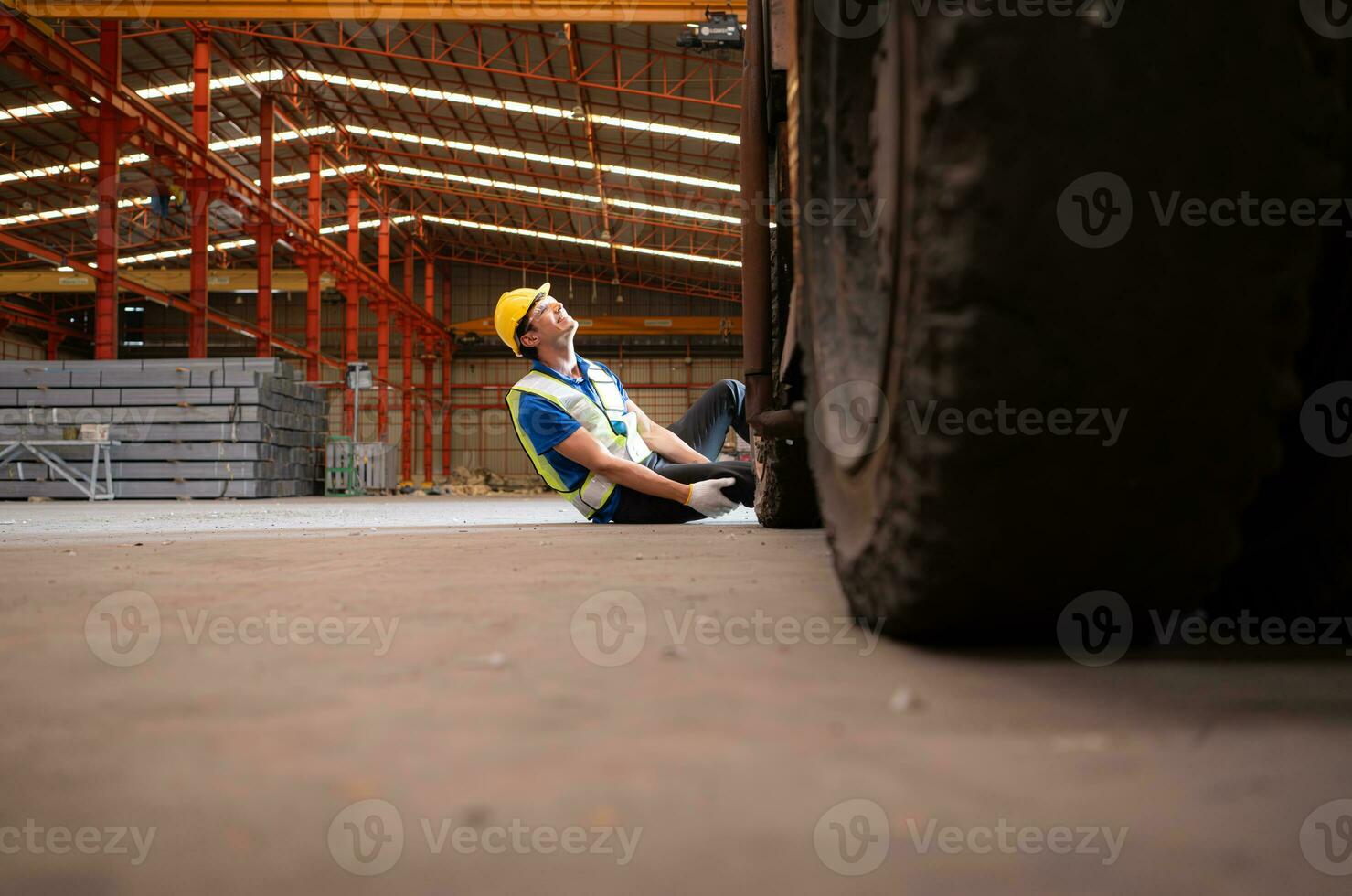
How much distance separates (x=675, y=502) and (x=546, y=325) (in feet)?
3.29

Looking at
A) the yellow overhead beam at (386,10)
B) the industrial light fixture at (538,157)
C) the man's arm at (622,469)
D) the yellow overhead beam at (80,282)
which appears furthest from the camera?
the yellow overhead beam at (80,282)

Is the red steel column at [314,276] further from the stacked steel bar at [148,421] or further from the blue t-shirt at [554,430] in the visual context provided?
the blue t-shirt at [554,430]

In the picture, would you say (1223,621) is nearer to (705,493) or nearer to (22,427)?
(705,493)

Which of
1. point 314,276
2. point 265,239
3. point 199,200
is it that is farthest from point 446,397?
point 199,200

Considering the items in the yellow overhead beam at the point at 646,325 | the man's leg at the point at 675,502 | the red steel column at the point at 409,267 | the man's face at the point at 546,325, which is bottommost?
the man's leg at the point at 675,502

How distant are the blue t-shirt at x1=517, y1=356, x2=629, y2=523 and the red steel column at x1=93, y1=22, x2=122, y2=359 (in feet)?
32.4

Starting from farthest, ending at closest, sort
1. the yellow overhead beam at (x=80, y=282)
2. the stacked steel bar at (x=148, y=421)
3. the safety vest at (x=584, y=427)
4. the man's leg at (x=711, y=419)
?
1. the yellow overhead beam at (x=80, y=282)
2. the stacked steel bar at (x=148, y=421)
3. the man's leg at (x=711, y=419)
4. the safety vest at (x=584, y=427)

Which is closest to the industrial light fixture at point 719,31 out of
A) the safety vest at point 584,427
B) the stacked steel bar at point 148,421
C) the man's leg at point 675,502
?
the stacked steel bar at point 148,421

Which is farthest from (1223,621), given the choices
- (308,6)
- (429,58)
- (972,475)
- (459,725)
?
(429,58)

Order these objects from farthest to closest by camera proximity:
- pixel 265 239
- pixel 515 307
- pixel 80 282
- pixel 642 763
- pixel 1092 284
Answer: pixel 80 282, pixel 265 239, pixel 515 307, pixel 1092 284, pixel 642 763

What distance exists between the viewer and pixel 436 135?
17516 mm

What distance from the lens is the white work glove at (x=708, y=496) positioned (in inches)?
145

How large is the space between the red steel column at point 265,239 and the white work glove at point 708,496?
12892mm

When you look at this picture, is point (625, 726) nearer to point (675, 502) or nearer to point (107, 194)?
point (675, 502)
